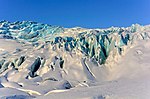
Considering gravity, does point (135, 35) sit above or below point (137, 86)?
above

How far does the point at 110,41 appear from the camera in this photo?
36.7 feet

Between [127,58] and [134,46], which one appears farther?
[134,46]

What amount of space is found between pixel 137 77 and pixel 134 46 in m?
2.36

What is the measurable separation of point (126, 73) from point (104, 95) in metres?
3.64

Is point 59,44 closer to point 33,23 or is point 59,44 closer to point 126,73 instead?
point 126,73

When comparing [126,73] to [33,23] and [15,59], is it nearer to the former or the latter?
[15,59]

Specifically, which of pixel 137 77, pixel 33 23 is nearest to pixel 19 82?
pixel 137 77

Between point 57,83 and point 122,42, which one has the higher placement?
point 122,42

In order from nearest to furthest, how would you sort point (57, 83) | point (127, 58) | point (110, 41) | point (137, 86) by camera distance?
point (137, 86) → point (57, 83) → point (127, 58) → point (110, 41)

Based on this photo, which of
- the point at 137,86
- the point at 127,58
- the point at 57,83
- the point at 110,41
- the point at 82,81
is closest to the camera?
the point at 137,86

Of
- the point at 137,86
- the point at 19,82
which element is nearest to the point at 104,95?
the point at 137,86

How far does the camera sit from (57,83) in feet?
25.9

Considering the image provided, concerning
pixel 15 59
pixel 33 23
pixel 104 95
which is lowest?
pixel 104 95

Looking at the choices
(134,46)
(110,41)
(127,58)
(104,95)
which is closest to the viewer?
(104,95)
